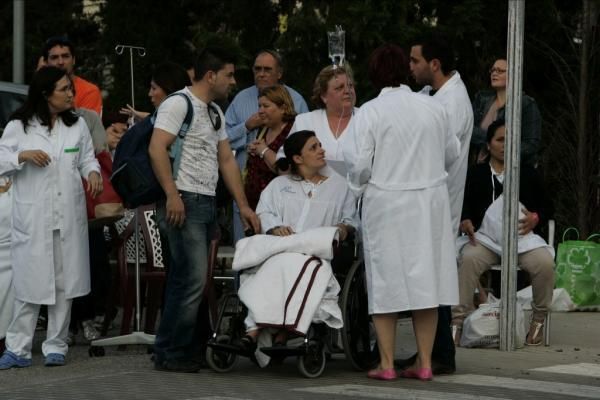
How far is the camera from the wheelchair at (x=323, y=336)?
9742 mm

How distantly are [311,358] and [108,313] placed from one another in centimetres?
255

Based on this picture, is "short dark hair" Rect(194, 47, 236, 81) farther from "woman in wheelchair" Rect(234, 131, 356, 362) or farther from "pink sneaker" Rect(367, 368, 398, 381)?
"pink sneaker" Rect(367, 368, 398, 381)

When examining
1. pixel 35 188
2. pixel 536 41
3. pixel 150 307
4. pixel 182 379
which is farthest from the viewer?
pixel 536 41

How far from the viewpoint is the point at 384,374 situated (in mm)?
9773

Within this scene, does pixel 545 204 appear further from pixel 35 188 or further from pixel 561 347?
pixel 35 188

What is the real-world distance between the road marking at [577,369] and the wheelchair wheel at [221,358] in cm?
189

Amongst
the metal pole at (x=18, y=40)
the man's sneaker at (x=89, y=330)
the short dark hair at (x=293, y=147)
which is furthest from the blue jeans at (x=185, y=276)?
the metal pole at (x=18, y=40)

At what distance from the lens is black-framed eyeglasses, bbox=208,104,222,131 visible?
33.5ft

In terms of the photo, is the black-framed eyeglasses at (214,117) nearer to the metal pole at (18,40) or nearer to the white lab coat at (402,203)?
the white lab coat at (402,203)

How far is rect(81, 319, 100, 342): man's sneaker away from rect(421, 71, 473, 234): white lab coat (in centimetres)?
296

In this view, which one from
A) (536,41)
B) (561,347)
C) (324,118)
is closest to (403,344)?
(561,347)

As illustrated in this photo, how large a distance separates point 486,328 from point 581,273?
9.61ft

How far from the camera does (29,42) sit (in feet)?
91.5

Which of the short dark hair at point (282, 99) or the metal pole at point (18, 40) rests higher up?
the metal pole at point (18, 40)
